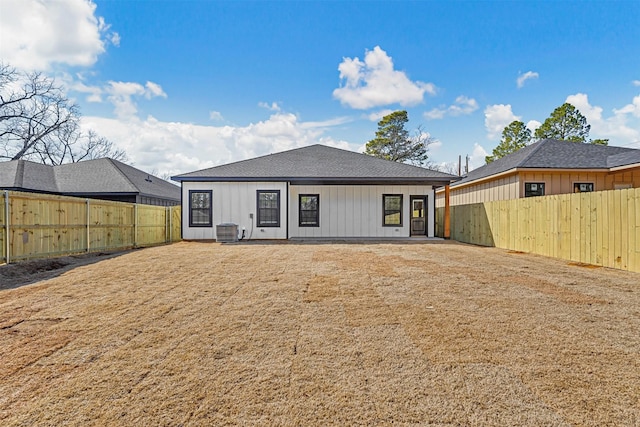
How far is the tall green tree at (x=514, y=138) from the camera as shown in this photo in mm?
25295

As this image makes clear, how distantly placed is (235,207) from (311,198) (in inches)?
134

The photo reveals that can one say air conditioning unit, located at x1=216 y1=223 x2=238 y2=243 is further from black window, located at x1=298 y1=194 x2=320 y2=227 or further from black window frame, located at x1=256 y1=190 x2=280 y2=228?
black window, located at x1=298 y1=194 x2=320 y2=227

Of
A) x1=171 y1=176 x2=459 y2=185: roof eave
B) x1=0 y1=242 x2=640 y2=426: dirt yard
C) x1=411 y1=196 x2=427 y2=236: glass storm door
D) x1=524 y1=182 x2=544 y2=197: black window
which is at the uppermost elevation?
x1=171 y1=176 x2=459 y2=185: roof eave

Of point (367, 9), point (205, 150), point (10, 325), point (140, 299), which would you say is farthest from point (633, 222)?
point (205, 150)

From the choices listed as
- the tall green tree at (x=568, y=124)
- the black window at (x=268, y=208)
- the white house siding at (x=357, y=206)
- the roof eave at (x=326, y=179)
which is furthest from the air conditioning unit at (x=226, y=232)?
the tall green tree at (x=568, y=124)

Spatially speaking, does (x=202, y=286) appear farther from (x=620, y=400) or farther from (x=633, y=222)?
(x=633, y=222)

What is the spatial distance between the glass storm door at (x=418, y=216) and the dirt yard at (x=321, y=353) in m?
8.97

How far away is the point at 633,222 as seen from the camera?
6234 mm

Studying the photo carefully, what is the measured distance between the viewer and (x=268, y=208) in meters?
13.4

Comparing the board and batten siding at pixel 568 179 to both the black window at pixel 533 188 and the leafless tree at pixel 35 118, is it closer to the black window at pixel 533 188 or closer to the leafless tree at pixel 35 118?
the black window at pixel 533 188

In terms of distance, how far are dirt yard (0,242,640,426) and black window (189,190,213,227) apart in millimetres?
7999

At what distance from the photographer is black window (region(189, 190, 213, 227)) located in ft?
43.8

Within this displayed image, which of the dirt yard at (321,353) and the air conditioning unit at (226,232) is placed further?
the air conditioning unit at (226,232)

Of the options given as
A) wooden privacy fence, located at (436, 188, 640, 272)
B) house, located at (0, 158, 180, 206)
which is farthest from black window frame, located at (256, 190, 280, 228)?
wooden privacy fence, located at (436, 188, 640, 272)
